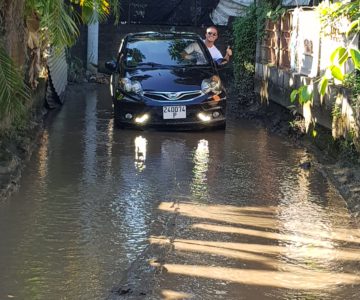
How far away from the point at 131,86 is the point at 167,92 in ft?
1.98

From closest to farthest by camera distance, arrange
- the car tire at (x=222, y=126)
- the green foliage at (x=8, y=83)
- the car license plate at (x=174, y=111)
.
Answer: the green foliage at (x=8, y=83), the car license plate at (x=174, y=111), the car tire at (x=222, y=126)

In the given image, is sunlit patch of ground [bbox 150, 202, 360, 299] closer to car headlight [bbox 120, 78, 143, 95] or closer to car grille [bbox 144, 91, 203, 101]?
car grille [bbox 144, 91, 203, 101]

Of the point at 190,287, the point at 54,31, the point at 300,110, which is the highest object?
the point at 54,31

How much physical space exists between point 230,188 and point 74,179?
5.68ft

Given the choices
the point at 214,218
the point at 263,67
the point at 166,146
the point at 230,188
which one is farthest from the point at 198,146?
the point at 263,67

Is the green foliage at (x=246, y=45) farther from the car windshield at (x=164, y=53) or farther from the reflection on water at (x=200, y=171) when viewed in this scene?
the reflection on water at (x=200, y=171)

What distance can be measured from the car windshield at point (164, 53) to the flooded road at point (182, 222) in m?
2.07

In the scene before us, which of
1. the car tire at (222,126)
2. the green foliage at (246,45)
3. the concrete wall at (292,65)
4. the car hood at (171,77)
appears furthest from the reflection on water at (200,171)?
the green foliage at (246,45)

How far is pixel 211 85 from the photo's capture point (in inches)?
414

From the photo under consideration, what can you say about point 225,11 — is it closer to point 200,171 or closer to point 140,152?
point 140,152

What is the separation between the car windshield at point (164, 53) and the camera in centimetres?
1112

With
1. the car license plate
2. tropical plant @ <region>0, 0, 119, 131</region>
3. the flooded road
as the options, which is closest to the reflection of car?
the car license plate

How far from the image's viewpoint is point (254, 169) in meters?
8.05

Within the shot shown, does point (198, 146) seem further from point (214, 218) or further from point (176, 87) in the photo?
point (214, 218)
